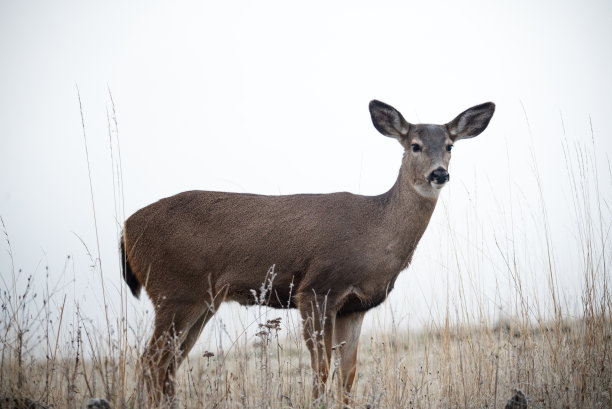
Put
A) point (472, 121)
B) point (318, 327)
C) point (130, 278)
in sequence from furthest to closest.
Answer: point (472, 121) < point (130, 278) < point (318, 327)

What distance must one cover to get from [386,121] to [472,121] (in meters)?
0.93

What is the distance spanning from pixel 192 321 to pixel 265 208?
1.26 metres

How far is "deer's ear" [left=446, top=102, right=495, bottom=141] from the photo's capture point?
6.24 metres

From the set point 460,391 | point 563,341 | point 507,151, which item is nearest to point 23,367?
point 460,391

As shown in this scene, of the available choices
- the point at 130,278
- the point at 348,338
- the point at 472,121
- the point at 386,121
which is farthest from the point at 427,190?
the point at 130,278

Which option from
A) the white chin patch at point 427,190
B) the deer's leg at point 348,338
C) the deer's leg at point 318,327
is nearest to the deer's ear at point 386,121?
the white chin patch at point 427,190

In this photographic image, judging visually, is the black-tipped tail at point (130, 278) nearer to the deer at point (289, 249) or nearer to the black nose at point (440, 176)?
the deer at point (289, 249)

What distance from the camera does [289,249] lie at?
551cm

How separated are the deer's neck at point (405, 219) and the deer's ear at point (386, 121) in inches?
22.1

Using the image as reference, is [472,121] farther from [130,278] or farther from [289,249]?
[130,278]

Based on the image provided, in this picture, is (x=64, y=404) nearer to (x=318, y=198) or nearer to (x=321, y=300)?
(x=321, y=300)

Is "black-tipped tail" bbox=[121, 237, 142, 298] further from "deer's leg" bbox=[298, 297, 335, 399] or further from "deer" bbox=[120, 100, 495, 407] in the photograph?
"deer's leg" bbox=[298, 297, 335, 399]

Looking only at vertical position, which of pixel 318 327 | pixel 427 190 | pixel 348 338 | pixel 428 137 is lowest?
pixel 348 338

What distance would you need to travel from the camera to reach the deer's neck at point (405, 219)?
18.2 feet
